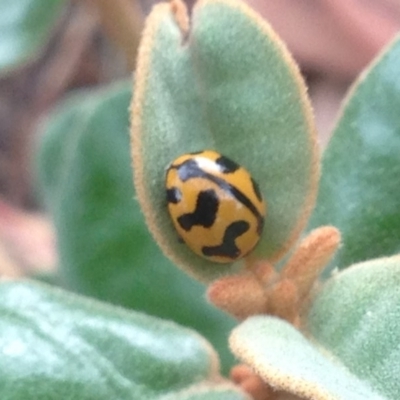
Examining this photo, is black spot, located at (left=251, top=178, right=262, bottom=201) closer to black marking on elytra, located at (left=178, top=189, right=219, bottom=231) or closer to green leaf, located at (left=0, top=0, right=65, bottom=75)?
black marking on elytra, located at (left=178, top=189, right=219, bottom=231)

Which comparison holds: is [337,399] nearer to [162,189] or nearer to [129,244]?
[162,189]

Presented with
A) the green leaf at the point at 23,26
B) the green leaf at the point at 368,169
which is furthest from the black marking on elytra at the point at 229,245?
the green leaf at the point at 23,26

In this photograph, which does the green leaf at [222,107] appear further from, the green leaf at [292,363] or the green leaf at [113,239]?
the green leaf at [113,239]

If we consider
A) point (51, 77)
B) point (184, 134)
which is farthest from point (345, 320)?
point (51, 77)

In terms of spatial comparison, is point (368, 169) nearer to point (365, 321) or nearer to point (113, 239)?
point (365, 321)

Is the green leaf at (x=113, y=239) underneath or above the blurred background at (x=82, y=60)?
underneath

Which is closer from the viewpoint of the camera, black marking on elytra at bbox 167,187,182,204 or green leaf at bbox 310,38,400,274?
black marking on elytra at bbox 167,187,182,204

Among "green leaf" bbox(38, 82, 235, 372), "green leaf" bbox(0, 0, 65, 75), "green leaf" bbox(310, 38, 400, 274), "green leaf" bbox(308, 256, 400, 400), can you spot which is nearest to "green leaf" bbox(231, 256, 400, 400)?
"green leaf" bbox(308, 256, 400, 400)
